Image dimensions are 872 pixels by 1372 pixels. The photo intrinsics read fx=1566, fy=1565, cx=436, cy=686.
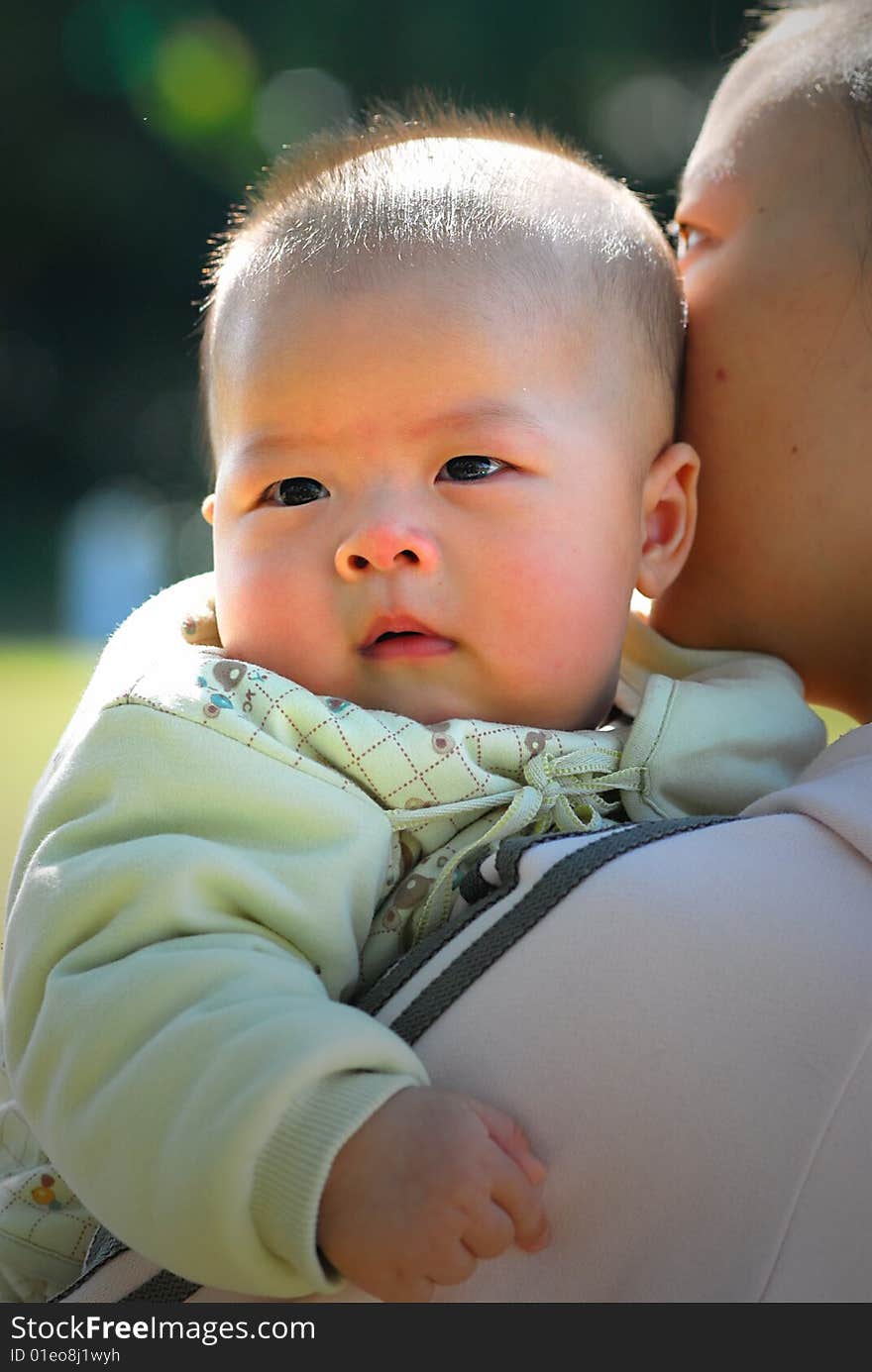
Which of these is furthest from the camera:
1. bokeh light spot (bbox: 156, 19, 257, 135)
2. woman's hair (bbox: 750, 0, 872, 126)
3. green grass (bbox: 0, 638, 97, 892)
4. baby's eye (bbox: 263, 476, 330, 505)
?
bokeh light spot (bbox: 156, 19, 257, 135)

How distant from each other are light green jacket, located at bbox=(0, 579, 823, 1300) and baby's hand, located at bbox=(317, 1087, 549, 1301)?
0.10 ft

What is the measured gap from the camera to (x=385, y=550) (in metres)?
1.75

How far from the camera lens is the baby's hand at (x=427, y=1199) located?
124 centimetres

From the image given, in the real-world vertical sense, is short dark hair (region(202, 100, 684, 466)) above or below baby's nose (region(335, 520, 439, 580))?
above

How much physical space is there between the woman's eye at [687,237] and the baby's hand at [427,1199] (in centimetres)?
133

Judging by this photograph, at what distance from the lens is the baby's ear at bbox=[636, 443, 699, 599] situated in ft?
6.82

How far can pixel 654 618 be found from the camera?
2.27 metres

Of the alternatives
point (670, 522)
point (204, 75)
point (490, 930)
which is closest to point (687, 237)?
point (670, 522)

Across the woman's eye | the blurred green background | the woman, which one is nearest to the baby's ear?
the woman's eye

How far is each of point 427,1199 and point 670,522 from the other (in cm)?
112

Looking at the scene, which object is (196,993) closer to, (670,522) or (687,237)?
(670,522)

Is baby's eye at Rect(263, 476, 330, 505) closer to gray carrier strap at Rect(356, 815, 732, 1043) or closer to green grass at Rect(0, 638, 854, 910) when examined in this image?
gray carrier strap at Rect(356, 815, 732, 1043)

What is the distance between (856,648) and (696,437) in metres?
0.35

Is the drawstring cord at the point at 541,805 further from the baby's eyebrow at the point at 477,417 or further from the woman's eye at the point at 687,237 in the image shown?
the woman's eye at the point at 687,237
